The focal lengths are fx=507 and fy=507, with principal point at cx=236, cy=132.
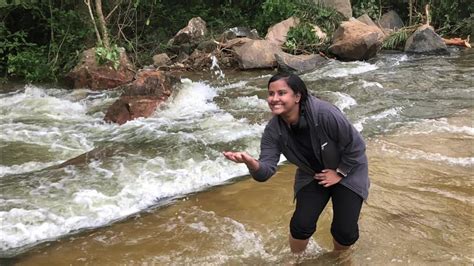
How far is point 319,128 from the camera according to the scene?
3098mm

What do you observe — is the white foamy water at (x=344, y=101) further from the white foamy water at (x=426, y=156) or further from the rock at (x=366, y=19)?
the rock at (x=366, y=19)

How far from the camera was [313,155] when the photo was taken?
3240 millimetres

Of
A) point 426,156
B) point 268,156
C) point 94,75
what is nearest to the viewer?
point 268,156

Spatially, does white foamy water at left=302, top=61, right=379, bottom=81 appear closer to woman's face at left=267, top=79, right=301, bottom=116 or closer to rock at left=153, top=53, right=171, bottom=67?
rock at left=153, top=53, right=171, bottom=67

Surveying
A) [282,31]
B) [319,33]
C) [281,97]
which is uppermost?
[281,97]

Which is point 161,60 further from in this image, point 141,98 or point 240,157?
point 240,157

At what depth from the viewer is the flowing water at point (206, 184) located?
417 centimetres

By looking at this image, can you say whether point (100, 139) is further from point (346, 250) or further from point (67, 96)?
point (346, 250)

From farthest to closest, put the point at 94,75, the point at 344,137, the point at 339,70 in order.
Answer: the point at 339,70 < the point at 94,75 < the point at 344,137

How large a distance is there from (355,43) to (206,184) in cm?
821

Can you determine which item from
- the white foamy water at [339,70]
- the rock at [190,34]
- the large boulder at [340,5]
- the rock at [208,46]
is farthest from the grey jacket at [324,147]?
the large boulder at [340,5]

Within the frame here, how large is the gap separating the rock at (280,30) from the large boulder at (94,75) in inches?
165

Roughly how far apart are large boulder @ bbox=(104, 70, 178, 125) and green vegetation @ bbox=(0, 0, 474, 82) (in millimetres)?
2083

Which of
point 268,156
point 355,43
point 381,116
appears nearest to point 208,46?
point 355,43
